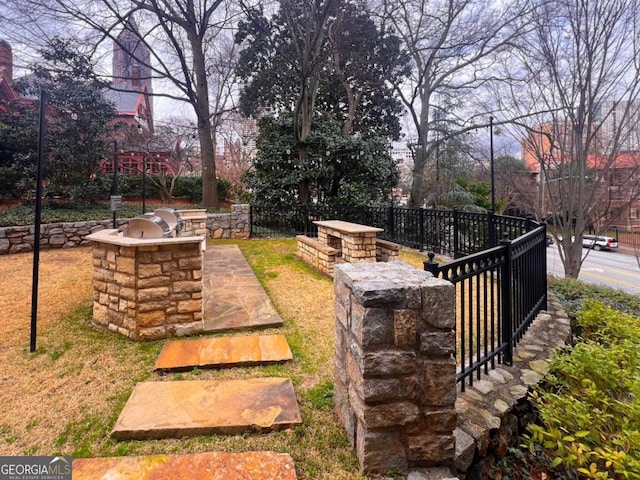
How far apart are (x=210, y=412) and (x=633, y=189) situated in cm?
778

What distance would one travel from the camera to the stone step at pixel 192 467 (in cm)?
161

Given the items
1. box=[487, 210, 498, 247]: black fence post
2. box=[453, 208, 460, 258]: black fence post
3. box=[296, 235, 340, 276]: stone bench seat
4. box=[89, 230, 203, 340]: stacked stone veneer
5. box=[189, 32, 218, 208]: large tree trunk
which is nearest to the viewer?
box=[89, 230, 203, 340]: stacked stone veneer

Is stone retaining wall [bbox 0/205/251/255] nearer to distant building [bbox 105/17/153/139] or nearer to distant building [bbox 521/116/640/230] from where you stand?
distant building [bbox 105/17/153/139]

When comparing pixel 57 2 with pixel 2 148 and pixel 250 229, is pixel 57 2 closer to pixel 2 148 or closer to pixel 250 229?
→ pixel 2 148

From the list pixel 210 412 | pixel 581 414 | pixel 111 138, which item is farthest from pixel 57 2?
pixel 581 414

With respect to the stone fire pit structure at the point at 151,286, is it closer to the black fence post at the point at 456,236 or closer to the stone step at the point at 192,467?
the stone step at the point at 192,467

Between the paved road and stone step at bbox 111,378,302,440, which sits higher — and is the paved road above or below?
below

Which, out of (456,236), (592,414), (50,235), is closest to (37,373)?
(592,414)

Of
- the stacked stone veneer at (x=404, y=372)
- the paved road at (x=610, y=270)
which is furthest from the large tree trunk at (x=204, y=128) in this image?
the paved road at (x=610, y=270)

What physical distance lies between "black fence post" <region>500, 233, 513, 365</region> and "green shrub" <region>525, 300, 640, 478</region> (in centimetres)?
30

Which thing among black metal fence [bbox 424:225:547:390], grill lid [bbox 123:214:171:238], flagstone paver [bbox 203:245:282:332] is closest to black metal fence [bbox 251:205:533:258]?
black metal fence [bbox 424:225:547:390]

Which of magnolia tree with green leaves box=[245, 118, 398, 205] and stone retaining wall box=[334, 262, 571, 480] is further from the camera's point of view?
magnolia tree with green leaves box=[245, 118, 398, 205]

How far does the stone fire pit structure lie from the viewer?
3.16 metres

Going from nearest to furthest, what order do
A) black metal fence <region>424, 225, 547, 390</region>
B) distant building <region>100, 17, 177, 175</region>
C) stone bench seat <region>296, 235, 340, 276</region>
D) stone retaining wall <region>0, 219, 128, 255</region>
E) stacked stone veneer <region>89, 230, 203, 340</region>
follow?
black metal fence <region>424, 225, 547, 390</region> → stacked stone veneer <region>89, 230, 203, 340</region> → stone bench seat <region>296, 235, 340, 276</region> → stone retaining wall <region>0, 219, 128, 255</region> → distant building <region>100, 17, 177, 175</region>
